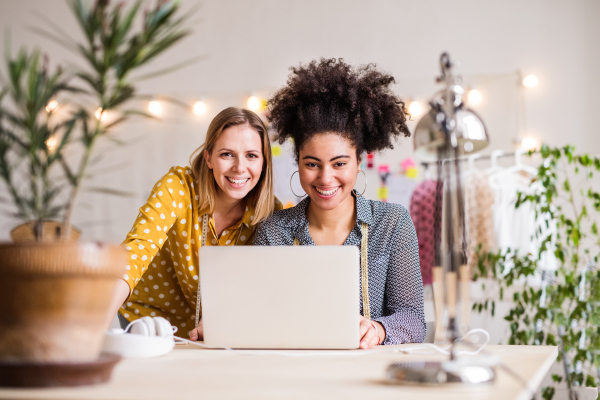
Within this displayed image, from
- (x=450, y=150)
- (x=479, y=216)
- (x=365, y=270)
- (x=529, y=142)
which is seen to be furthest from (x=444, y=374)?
→ (x=529, y=142)

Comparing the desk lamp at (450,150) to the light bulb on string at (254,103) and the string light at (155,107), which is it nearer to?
the light bulb on string at (254,103)

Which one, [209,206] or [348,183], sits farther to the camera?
[209,206]

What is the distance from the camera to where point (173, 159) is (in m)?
3.86

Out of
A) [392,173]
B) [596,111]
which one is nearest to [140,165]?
[392,173]

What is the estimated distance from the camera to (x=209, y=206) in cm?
194

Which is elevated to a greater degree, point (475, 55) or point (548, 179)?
point (475, 55)

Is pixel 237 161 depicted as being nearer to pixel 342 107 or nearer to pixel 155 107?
pixel 342 107

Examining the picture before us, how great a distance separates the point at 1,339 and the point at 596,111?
3.45m

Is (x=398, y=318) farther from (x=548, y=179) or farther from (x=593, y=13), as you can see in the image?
(x=593, y=13)

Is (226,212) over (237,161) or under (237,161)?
under

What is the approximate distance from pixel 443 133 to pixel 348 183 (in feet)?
2.72

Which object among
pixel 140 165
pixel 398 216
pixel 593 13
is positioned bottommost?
pixel 398 216

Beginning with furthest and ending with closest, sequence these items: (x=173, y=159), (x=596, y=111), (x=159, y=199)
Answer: (x=173, y=159) < (x=596, y=111) < (x=159, y=199)

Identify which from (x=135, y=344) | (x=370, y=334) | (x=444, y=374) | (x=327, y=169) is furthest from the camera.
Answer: (x=327, y=169)
